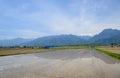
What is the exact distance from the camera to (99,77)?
48.0 feet

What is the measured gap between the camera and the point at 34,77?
14742 mm

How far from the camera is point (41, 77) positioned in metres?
14.9

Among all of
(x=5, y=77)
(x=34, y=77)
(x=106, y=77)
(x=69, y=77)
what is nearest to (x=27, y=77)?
(x=34, y=77)

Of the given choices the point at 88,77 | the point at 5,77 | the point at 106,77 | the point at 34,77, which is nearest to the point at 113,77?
the point at 106,77

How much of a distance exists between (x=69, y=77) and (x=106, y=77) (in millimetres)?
2814

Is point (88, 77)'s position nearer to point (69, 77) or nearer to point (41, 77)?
point (69, 77)

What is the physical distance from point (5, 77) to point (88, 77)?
6420 mm

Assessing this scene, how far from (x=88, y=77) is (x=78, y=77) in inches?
30.5

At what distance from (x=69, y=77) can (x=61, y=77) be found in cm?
61

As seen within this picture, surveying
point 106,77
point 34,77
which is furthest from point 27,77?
point 106,77

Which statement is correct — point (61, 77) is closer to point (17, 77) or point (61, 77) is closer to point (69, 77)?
point (69, 77)

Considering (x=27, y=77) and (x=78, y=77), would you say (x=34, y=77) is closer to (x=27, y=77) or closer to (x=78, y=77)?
(x=27, y=77)

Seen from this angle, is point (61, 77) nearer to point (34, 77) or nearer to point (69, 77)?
point (69, 77)

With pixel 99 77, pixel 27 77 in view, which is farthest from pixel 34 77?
pixel 99 77
